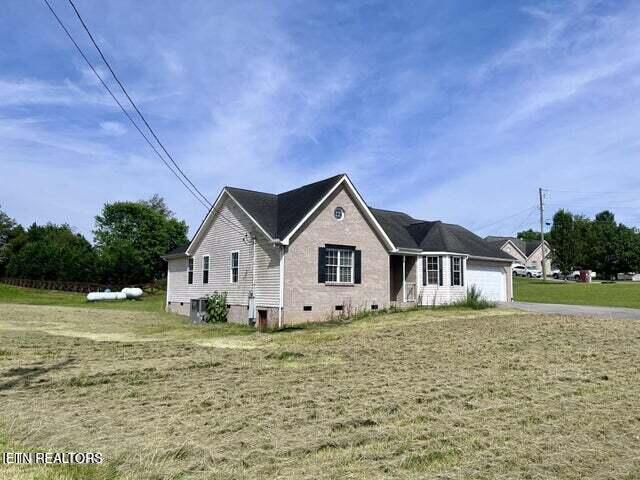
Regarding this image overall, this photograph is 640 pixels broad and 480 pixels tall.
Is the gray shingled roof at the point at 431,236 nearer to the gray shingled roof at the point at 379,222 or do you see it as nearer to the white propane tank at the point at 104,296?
the gray shingled roof at the point at 379,222

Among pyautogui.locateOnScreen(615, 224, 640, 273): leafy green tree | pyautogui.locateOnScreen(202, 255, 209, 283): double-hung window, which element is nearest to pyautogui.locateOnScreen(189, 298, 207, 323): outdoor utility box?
pyautogui.locateOnScreen(202, 255, 209, 283): double-hung window

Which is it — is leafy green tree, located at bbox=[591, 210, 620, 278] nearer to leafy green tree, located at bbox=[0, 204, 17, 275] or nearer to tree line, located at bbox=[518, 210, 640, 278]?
tree line, located at bbox=[518, 210, 640, 278]

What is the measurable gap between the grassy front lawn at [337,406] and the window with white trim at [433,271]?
36.2 feet

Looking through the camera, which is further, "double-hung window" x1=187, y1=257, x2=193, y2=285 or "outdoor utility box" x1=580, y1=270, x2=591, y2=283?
"outdoor utility box" x1=580, y1=270, x2=591, y2=283

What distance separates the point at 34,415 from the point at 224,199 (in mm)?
18043

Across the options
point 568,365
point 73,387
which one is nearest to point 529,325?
point 568,365

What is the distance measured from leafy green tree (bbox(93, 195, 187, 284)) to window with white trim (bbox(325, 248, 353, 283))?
38.9 m

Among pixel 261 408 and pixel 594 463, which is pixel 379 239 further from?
pixel 594 463

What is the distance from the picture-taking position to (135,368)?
395 inches

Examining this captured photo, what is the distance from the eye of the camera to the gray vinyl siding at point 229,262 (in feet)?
66.2

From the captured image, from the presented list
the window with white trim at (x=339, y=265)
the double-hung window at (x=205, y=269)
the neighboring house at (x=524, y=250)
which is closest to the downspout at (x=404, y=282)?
the window with white trim at (x=339, y=265)

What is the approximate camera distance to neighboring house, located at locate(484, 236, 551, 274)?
72938mm

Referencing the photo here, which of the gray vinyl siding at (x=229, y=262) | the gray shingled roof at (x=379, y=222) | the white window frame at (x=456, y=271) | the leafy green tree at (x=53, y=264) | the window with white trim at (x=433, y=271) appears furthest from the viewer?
the leafy green tree at (x=53, y=264)

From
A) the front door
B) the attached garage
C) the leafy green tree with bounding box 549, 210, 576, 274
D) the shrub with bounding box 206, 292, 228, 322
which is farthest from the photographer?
the leafy green tree with bounding box 549, 210, 576, 274
